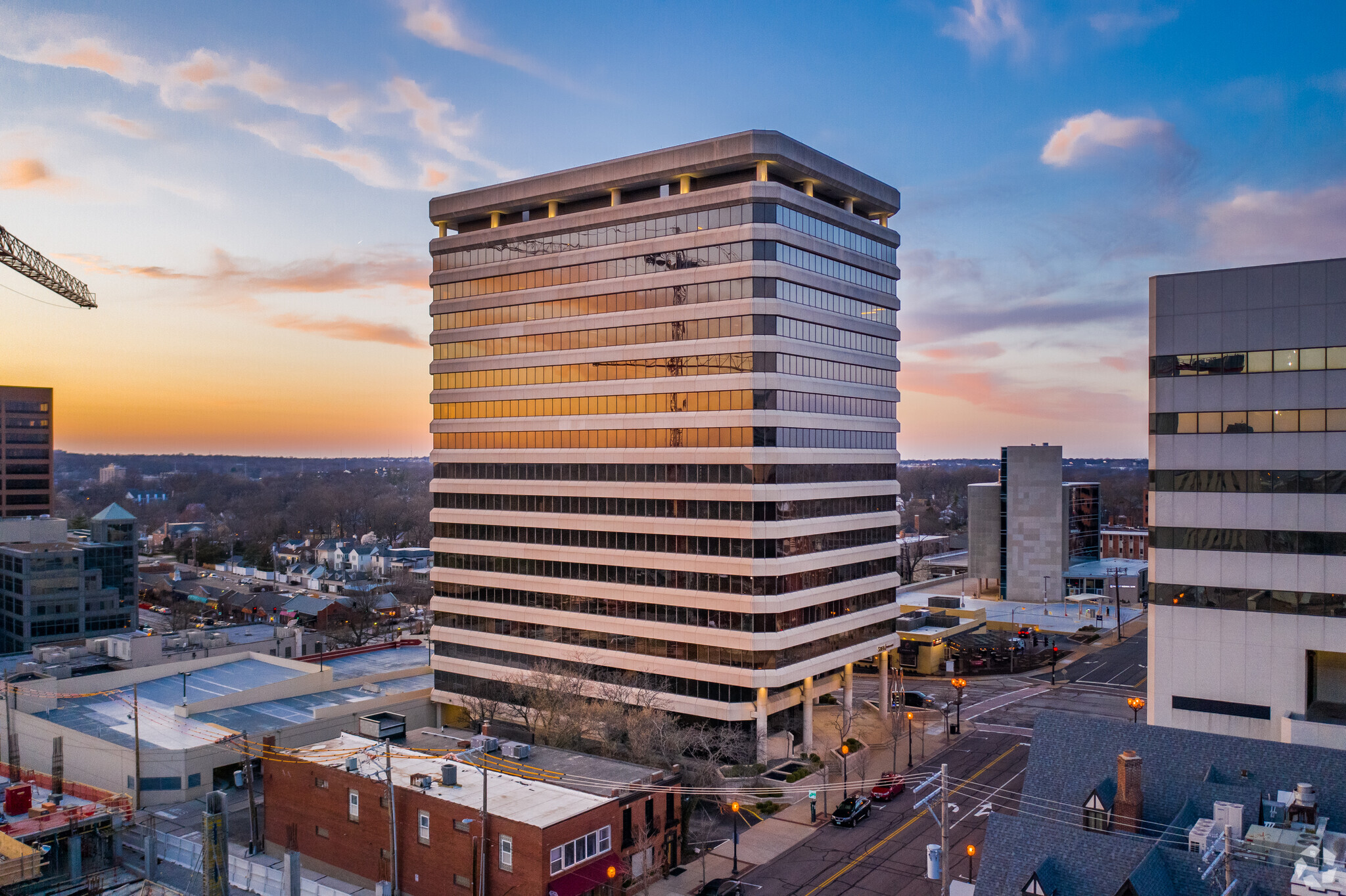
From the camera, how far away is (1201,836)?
3112 centimetres

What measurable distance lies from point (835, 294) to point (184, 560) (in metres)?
177

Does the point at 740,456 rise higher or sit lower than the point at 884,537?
higher

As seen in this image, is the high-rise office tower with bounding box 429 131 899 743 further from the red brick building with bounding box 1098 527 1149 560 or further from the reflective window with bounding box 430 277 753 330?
the red brick building with bounding box 1098 527 1149 560

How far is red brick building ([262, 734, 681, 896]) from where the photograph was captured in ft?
128

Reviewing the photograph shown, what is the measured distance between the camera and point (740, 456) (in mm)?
61125

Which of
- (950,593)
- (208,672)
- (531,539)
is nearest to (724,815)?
(531,539)

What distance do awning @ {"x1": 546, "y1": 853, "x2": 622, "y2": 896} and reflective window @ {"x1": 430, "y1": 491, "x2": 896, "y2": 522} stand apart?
1005 inches

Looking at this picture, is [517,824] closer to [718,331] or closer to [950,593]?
[718,331]

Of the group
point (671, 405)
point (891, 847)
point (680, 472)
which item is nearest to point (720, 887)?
point (891, 847)

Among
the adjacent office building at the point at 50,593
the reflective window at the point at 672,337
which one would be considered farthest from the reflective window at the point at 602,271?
the adjacent office building at the point at 50,593

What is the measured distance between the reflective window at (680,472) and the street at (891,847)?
21664 mm

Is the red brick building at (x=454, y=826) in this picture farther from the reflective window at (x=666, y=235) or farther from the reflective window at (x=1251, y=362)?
the reflective window at (x=666, y=235)

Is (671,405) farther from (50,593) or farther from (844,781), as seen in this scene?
(50,593)

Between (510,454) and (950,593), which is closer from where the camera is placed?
(510,454)
